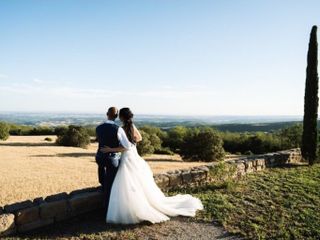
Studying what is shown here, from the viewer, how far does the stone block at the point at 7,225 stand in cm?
628

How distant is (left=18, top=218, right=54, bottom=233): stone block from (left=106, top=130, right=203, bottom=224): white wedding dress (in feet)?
3.36

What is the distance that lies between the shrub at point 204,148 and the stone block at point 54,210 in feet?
76.8

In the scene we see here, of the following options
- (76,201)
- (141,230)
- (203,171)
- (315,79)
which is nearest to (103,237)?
(141,230)

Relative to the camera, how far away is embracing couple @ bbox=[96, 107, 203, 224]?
7078mm

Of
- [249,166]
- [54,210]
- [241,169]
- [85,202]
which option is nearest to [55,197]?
[54,210]

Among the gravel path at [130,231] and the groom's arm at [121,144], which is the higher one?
the groom's arm at [121,144]

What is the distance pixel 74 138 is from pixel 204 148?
13244mm

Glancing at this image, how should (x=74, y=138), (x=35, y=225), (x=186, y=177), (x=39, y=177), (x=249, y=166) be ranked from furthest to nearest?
(x=74, y=138) → (x=39, y=177) → (x=249, y=166) → (x=186, y=177) → (x=35, y=225)

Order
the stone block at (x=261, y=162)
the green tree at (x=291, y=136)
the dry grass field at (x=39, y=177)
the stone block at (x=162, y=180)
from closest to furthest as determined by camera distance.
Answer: the stone block at (x=162, y=180) → the stone block at (x=261, y=162) → the dry grass field at (x=39, y=177) → the green tree at (x=291, y=136)

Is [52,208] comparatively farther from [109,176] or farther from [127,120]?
[127,120]

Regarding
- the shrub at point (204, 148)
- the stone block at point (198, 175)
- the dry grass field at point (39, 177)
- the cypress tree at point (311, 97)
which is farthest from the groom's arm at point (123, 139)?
the shrub at point (204, 148)

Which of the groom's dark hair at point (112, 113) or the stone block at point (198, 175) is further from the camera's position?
the stone block at point (198, 175)

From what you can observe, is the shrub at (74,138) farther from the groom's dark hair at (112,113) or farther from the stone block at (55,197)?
the groom's dark hair at (112,113)

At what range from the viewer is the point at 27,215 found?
665 centimetres
